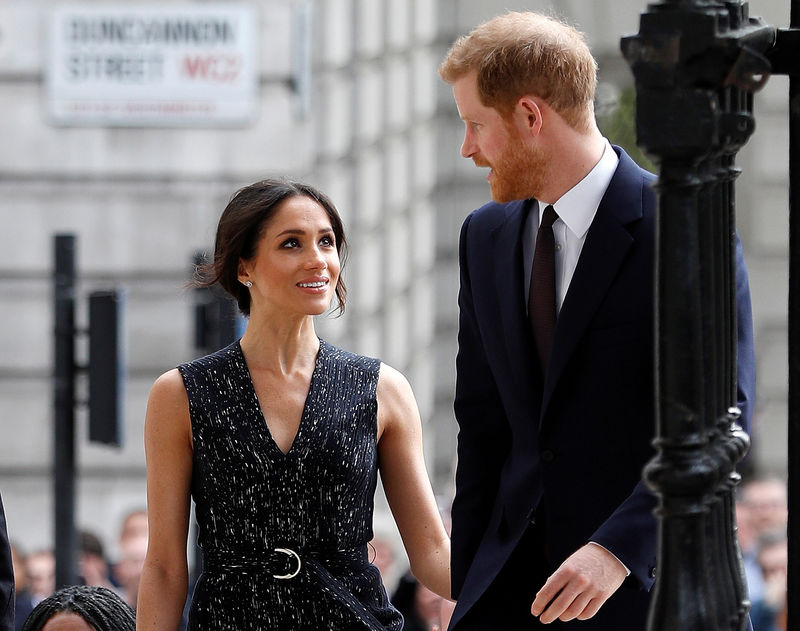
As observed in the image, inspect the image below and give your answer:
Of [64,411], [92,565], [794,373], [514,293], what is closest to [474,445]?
[514,293]

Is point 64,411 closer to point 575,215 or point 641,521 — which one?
point 575,215

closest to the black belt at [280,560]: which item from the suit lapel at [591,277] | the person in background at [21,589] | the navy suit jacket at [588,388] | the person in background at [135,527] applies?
the navy suit jacket at [588,388]

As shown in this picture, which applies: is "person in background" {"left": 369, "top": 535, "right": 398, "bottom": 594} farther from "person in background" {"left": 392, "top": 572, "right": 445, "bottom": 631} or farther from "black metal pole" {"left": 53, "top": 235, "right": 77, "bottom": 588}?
"black metal pole" {"left": 53, "top": 235, "right": 77, "bottom": 588}

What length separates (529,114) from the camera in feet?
10.5

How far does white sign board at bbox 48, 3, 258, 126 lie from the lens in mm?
11141

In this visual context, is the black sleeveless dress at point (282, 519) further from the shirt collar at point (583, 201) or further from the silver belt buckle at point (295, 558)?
the shirt collar at point (583, 201)

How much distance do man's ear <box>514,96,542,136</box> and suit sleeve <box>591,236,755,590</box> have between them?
48 centimetres

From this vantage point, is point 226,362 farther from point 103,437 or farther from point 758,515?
point 758,515

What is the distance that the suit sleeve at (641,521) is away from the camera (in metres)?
3.00

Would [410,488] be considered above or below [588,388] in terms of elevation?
below

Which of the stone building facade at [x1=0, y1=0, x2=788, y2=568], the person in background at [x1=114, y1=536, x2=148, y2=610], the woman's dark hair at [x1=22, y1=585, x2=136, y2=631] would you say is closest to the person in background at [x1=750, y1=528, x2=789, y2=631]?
the stone building facade at [x1=0, y1=0, x2=788, y2=568]

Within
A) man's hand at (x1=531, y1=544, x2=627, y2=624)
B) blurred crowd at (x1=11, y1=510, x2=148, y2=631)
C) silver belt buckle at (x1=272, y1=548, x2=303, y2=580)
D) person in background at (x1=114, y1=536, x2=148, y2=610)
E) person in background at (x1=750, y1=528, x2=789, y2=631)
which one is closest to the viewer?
man's hand at (x1=531, y1=544, x2=627, y2=624)

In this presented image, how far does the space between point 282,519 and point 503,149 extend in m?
1.09

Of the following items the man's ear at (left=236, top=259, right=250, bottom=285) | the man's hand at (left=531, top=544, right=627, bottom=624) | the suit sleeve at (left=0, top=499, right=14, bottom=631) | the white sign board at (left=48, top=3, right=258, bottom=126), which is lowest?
the suit sleeve at (left=0, top=499, right=14, bottom=631)
